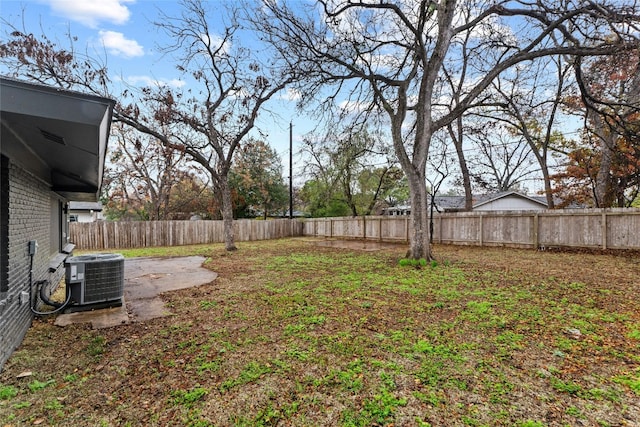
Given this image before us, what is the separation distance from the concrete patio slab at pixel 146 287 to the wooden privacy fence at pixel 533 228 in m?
9.05

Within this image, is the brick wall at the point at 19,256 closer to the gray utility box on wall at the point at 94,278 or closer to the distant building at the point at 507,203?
the gray utility box on wall at the point at 94,278

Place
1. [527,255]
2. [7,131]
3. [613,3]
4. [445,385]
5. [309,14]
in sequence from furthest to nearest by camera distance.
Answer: [527,255] < [309,14] < [613,3] < [7,131] < [445,385]

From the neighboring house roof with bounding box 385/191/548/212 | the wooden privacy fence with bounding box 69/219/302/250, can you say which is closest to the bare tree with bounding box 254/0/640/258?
the wooden privacy fence with bounding box 69/219/302/250

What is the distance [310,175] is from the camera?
63.6 feet

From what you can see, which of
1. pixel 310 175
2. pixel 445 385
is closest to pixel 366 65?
pixel 445 385

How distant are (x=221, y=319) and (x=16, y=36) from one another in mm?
9430

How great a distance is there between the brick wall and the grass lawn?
0.69 feet

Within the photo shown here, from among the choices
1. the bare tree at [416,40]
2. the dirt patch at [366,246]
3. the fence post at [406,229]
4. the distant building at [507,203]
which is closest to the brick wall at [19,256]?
the bare tree at [416,40]

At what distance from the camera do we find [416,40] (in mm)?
7266

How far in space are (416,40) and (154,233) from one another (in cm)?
1343

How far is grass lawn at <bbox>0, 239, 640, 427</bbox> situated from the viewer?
186 cm

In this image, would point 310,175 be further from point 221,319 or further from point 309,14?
point 221,319

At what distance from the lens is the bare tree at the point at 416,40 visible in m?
6.50

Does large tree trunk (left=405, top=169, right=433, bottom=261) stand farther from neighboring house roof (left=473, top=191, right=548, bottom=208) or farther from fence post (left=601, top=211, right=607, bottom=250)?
neighboring house roof (left=473, top=191, right=548, bottom=208)
